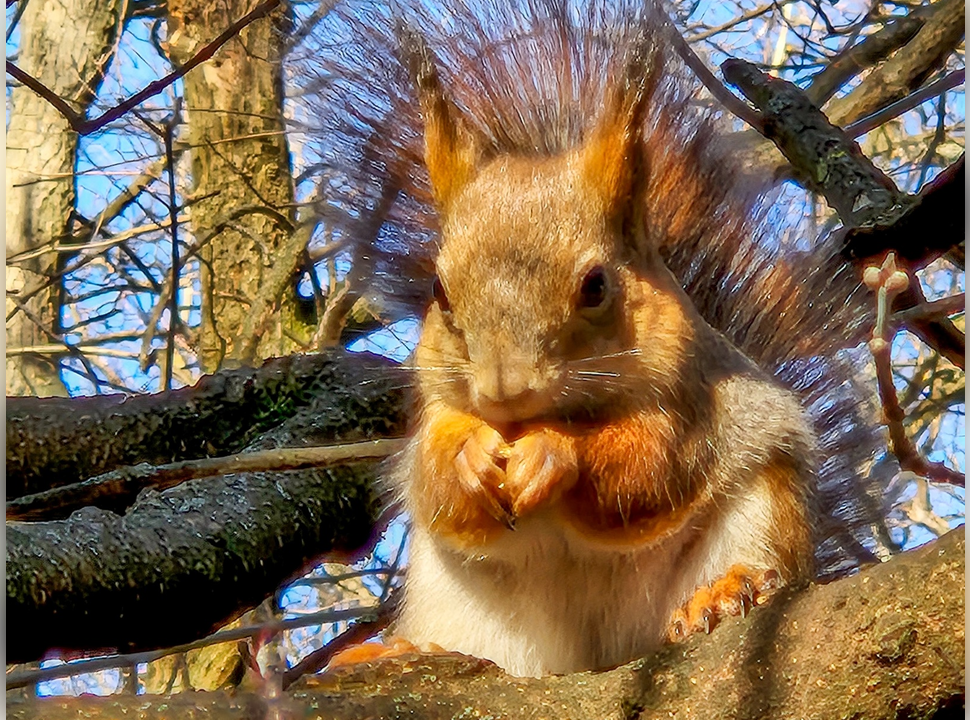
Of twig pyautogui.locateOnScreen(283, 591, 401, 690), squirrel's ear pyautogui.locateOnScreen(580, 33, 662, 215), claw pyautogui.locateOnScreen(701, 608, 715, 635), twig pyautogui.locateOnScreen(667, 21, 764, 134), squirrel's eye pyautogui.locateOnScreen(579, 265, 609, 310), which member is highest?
twig pyautogui.locateOnScreen(667, 21, 764, 134)

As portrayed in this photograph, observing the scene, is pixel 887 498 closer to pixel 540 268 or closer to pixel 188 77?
pixel 540 268

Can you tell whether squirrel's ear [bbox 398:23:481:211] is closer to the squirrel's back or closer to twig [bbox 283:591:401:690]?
the squirrel's back

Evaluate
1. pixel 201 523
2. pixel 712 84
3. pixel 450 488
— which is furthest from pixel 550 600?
pixel 712 84

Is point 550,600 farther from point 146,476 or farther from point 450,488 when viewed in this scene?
point 146,476

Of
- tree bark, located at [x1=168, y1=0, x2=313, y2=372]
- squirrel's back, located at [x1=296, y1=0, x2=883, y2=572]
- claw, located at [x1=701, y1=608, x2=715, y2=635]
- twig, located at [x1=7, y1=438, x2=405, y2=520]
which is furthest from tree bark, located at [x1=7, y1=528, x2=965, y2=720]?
tree bark, located at [x1=168, y1=0, x2=313, y2=372]

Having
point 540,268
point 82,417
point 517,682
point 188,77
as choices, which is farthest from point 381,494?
point 188,77

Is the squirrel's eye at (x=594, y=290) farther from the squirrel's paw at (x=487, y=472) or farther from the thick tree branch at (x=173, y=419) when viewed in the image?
the thick tree branch at (x=173, y=419)
